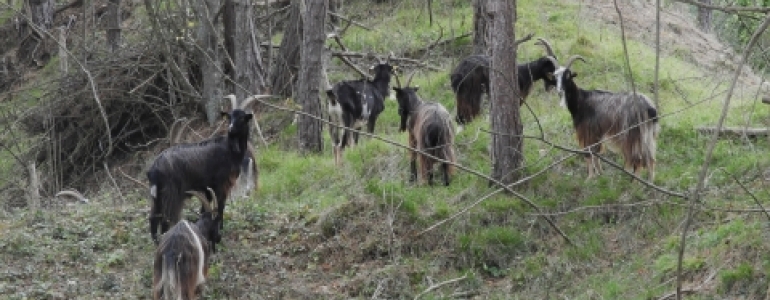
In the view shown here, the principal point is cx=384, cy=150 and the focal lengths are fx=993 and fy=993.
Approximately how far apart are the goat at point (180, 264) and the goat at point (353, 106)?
16.1ft

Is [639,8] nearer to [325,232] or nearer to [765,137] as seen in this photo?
[765,137]

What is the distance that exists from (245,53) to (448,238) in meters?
7.20

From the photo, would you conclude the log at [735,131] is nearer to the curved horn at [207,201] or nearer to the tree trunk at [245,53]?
the curved horn at [207,201]

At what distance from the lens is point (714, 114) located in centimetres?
1362

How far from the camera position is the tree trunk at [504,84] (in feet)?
36.4

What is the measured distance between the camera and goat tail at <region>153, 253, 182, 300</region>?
354 inches

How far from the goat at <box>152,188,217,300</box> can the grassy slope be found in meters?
0.65

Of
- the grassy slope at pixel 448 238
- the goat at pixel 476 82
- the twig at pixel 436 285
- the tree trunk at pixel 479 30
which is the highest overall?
the tree trunk at pixel 479 30

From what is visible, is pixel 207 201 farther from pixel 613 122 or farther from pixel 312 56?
pixel 613 122

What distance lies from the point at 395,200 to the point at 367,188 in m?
0.49

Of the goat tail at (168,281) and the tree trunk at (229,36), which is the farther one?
the tree trunk at (229,36)

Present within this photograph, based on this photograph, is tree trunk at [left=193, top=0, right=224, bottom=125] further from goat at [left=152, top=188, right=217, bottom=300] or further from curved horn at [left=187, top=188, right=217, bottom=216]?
goat at [left=152, top=188, right=217, bottom=300]

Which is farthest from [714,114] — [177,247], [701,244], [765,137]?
[177,247]

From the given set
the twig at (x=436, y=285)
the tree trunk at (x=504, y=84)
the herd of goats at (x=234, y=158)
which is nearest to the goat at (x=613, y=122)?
the herd of goats at (x=234, y=158)
